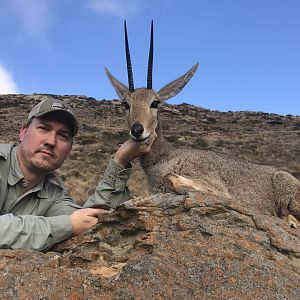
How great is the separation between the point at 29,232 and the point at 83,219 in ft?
2.01

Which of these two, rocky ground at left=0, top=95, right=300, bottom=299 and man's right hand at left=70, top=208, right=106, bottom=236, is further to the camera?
man's right hand at left=70, top=208, right=106, bottom=236

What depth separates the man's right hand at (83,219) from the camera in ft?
13.9

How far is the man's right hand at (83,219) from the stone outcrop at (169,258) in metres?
0.09

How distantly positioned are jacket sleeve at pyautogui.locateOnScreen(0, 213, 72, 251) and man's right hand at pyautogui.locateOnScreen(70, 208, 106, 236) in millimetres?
141

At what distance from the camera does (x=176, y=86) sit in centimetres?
1148

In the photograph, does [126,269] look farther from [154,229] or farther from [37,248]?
[37,248]

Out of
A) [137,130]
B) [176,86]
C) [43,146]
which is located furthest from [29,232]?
[176,86]

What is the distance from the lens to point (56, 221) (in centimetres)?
409

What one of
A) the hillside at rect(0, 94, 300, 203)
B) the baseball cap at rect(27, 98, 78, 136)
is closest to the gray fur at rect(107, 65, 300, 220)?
the hillside at rect(0, 94, 300, 203)

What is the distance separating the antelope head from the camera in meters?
8.95

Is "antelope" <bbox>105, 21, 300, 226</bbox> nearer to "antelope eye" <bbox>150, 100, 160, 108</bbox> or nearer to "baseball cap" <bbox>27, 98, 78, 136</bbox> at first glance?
"antelope eye" <bbox>150, 100, 160, 108</bbox>

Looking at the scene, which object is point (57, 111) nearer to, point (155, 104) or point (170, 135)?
point (155, 104)

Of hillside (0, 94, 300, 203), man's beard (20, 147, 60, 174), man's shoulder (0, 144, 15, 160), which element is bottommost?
man's beard (20, 147, 60, 174)

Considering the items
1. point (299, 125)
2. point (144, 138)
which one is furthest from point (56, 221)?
point (299, 125)
